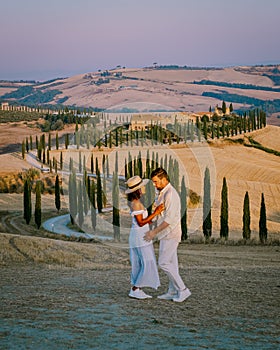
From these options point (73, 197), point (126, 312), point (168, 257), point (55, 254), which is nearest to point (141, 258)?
point (168, 257)

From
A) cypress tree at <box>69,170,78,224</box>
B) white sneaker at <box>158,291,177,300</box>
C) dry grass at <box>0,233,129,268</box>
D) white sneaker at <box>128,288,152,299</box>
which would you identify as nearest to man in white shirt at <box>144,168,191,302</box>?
white sneaker at <box>158,291,177,300</box>

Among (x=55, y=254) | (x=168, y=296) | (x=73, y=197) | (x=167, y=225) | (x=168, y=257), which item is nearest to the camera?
(x=167, y=225)

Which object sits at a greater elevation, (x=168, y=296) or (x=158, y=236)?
(x=158, y=236)

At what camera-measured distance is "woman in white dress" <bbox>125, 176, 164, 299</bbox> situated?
Answer: 36.0ft

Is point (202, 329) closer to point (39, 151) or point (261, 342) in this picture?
point (261, 342)

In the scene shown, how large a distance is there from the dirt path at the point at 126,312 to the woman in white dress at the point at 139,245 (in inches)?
15.8

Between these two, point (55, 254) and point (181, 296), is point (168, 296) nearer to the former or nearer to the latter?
point (181, 296)

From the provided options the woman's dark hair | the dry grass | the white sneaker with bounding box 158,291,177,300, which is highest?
the woman's dark hair

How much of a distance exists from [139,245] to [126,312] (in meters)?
1.33

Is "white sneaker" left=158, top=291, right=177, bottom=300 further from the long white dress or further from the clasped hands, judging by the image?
the clasped hands

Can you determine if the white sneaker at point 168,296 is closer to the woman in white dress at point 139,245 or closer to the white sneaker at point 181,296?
the white sneaker at point 181,296

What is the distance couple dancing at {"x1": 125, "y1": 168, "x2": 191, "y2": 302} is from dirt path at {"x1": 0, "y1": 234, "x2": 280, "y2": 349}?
38cm

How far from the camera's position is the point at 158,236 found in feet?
36.6

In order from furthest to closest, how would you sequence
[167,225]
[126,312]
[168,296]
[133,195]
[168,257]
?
[168,296] → [133,195] → [168,257] → [167,225] → [126,312]
